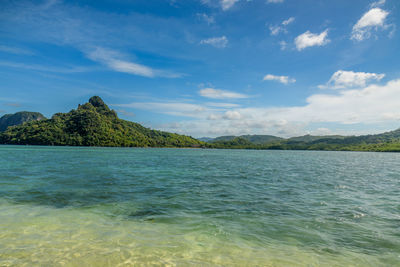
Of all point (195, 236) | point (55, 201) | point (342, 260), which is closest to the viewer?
point (342, 260)

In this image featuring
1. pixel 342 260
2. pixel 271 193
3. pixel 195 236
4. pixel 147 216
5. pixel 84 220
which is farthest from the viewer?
pixel 271 193

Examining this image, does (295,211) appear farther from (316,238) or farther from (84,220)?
(84,220)

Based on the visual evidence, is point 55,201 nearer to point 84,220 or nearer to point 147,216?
point 84,220

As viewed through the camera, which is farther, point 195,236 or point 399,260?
point 195,236

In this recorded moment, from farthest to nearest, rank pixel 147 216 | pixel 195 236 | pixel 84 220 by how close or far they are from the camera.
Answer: pixel 147 216 < pixel 84 220 < pixel 195 236

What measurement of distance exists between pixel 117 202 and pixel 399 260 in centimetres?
1546

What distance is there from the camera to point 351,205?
16391 millimetres

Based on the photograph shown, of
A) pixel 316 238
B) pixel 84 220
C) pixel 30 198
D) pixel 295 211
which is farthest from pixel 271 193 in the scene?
pixel 30 198

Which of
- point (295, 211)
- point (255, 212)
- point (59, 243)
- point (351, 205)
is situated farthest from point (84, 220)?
point (351, 205)

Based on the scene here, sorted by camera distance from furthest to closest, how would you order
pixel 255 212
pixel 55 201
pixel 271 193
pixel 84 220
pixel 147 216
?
1. pixel 271 193
2. pixel 55 201
3. pixel 255 212
4. pixel 147 216
5. pixel 84 220

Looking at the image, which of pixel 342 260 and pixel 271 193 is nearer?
pixel 342 260

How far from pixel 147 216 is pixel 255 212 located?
22.4 ft

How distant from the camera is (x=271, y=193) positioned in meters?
20.2

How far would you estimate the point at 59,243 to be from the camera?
8.66m
